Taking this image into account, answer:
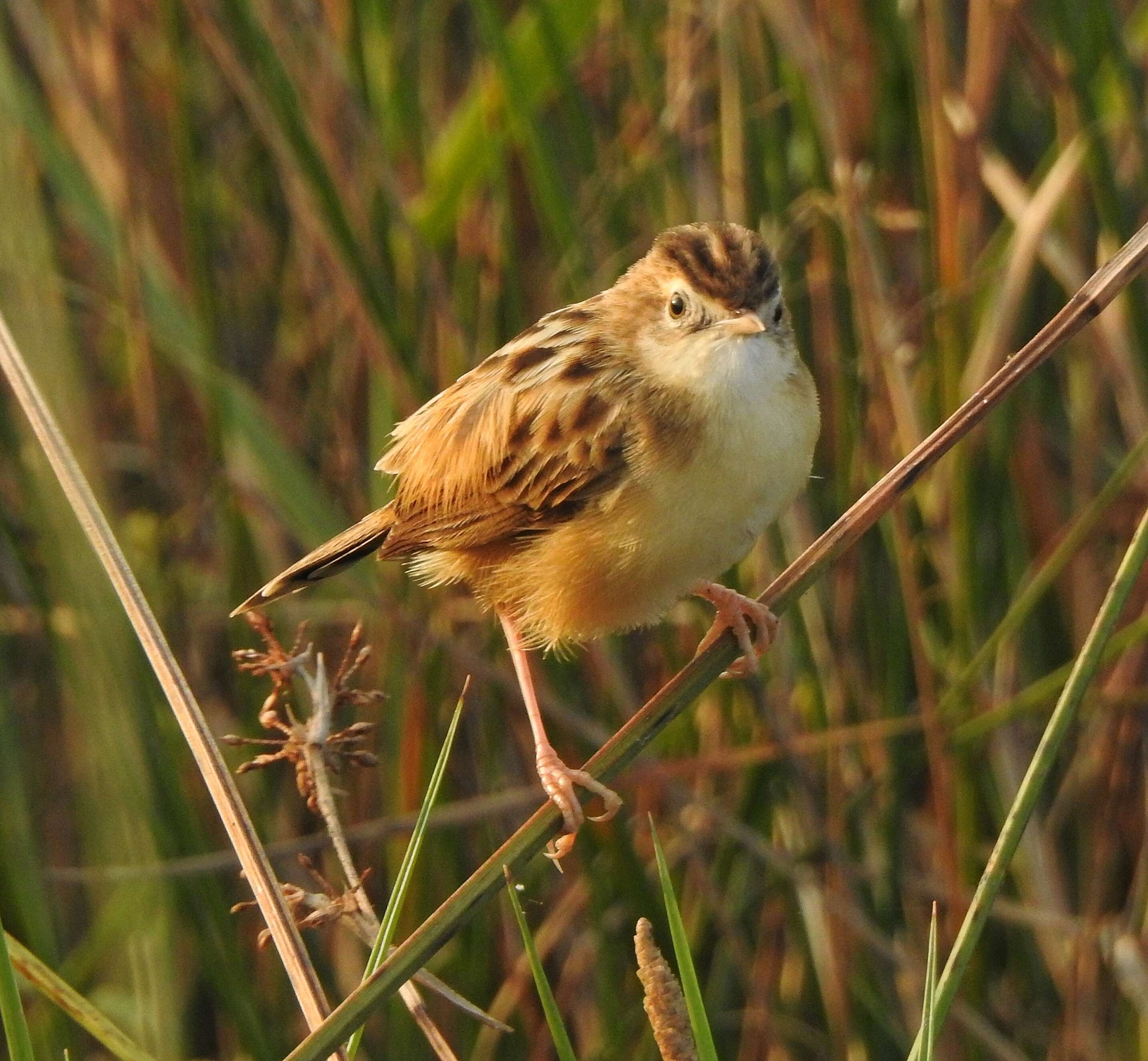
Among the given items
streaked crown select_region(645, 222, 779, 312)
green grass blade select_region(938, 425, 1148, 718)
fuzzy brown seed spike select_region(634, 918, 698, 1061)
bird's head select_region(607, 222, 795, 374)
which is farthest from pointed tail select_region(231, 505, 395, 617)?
fuzzy brown seed spike select_region(634, 918, 698, 1061)

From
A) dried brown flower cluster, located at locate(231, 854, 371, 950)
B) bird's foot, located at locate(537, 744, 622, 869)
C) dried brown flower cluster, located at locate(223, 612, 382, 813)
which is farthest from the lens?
bird's foot, located at locate(537, 744, 622, 869)

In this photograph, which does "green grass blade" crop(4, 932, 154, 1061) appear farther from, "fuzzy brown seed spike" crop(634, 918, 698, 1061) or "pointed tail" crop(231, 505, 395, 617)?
"pointed tail" crop(231, 505, 395, 617)

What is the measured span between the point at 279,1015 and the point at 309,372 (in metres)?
1.62

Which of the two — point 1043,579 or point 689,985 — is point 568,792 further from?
point 1043,579

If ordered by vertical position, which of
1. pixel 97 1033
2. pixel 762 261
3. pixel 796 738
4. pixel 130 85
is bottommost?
pixel 796 738

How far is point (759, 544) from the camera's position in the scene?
3.54 meters

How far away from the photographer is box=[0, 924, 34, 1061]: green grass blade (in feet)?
5.26

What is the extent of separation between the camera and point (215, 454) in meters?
3.33

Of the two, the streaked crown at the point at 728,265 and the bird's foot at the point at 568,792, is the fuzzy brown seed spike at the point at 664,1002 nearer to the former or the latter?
the bird's foot at the point at 568,792

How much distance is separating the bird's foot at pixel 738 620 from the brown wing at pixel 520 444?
30 cm

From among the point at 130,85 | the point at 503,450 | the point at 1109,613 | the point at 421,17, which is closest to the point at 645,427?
the point at 503,450

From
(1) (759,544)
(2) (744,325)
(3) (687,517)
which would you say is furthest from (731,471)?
(1) (759,544)

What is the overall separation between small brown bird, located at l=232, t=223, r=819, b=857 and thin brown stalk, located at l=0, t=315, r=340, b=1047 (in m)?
0.58

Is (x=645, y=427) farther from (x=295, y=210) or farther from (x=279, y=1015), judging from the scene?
(x=279, y=1015)
